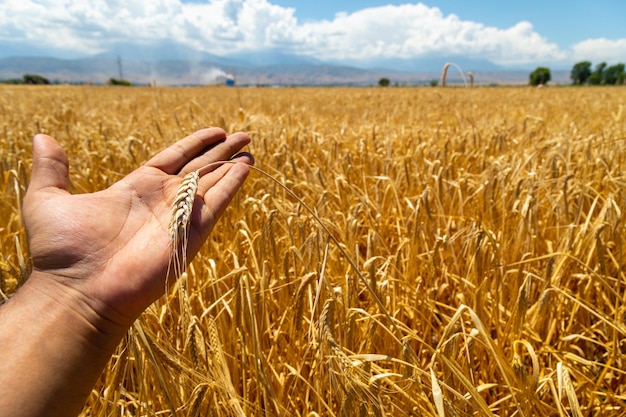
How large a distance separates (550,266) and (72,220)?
1390 mm

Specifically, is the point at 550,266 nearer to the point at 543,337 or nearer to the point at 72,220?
the point at 543,337

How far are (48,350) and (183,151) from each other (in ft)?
2.67

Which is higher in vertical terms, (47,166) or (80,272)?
(47,166)

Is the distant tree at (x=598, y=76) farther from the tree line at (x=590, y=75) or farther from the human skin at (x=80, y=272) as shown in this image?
the human skin at (x=80, y=272)

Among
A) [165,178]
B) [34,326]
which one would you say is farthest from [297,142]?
[34,326]

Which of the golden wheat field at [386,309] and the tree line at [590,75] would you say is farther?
the tree line at [590,75]

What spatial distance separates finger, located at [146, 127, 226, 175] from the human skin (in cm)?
5

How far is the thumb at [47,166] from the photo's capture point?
113cm

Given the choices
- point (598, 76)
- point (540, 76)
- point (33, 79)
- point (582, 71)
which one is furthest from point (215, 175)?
point (582, 71)

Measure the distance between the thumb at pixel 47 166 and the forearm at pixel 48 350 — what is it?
0.34 m

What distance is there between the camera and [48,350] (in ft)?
2.64

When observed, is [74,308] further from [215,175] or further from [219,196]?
[215,175]

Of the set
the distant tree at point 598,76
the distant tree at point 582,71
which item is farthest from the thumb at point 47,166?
the distant tree at point 582,71

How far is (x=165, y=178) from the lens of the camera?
134 centimetres
